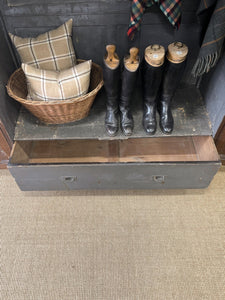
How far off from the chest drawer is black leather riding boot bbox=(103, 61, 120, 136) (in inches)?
6.8

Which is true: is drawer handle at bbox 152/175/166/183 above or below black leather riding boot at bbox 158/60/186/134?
below

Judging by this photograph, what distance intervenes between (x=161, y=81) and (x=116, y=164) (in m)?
0.44

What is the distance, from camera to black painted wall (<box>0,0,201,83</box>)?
3.47 ft

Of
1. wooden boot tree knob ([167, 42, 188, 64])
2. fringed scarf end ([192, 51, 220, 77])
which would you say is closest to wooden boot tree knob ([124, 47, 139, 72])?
wooden boot tree knob ([167, 42, 188, 64])

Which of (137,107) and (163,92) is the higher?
(163,92)

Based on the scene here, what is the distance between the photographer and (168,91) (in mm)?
1133

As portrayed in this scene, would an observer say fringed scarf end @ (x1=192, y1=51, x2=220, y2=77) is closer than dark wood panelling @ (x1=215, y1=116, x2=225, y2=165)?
Yes

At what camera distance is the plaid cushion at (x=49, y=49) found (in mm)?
1112

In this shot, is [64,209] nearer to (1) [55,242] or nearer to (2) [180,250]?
(1) [55,242]

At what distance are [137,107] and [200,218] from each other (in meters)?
0.63

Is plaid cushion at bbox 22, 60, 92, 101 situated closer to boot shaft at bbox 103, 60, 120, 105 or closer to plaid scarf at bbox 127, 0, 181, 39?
boot shaft at bbox 103, 60, 120, 105

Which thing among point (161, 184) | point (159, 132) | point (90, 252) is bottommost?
point (90, 252)

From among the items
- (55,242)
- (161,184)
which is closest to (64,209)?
(55,242)

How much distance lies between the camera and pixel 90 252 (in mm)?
1095
